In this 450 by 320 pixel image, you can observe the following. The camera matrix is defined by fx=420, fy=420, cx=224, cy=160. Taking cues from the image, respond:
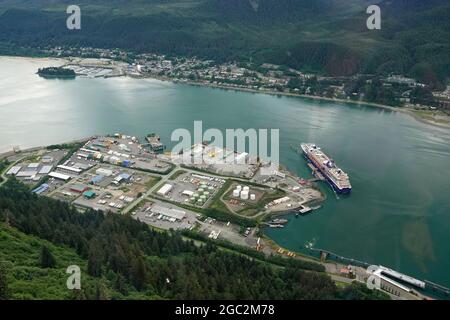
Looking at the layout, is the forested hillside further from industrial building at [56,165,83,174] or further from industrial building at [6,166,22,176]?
industrial building at [6,166,22,176]

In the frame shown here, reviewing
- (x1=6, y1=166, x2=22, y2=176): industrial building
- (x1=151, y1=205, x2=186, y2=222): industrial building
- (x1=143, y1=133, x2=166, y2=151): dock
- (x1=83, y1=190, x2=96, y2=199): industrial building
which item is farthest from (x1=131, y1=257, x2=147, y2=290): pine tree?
(x1=143, y1=133, x2=166, y2=151): dock

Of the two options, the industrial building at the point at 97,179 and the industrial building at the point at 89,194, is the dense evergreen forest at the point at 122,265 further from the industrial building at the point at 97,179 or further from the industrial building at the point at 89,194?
the industrial building at the point at 97,179

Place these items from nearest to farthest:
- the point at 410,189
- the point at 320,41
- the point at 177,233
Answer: the point at 177,233, the point at 410,189, the point at 320,41

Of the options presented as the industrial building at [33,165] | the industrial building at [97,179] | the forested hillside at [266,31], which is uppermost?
the forested hillside at [266,31]

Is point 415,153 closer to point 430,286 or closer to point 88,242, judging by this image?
point 430,286

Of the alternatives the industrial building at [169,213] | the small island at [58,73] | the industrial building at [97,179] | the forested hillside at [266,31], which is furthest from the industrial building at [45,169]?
the forested hillside at [266,31]
